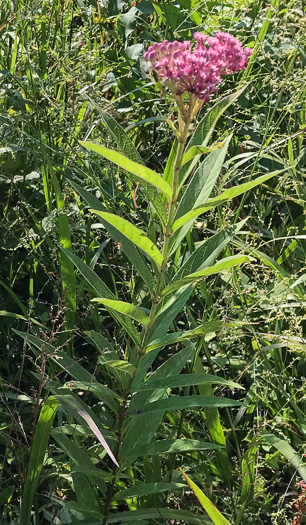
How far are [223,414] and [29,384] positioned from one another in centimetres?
49

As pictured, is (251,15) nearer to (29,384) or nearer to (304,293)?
(304,293)

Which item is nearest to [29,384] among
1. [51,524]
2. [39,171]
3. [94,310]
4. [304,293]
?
[94,310]

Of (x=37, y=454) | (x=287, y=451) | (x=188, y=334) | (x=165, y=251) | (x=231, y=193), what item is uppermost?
(x=231, y=193)

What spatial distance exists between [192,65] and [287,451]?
83 cm

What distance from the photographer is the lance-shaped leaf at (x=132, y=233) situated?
102 centimetres

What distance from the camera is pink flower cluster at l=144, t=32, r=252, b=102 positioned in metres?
0.99

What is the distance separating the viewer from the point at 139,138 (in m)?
2.17

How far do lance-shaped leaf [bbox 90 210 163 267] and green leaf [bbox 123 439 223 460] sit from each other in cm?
34

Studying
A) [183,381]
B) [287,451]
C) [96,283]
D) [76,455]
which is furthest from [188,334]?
[287,451]

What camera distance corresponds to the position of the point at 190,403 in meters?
1.14

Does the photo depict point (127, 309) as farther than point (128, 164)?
Yes

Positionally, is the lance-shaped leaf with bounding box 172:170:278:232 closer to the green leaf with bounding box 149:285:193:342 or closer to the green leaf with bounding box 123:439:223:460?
the green leaf with bounding box 149:285:193:342

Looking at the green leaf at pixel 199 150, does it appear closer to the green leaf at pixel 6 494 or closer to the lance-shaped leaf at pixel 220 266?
the lance-shaped leaf at pixel 220 266

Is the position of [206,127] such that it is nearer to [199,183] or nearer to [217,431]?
[199,183]
